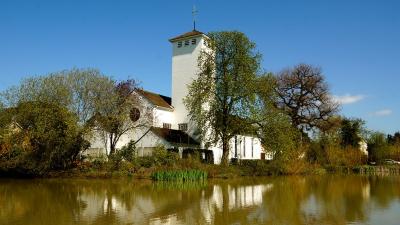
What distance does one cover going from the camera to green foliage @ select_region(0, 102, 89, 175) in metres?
32.4

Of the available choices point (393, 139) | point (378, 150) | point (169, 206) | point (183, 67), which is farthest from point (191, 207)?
point (393, 139)

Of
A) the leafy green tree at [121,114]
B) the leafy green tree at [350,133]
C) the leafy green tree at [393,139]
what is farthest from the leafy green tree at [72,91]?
the leafy green tree at [393,139]

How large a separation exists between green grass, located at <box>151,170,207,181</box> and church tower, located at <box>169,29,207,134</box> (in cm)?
1405

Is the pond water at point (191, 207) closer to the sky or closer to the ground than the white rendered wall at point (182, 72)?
closer to the ground

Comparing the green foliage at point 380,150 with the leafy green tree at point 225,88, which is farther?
the green foliage at point 380,150

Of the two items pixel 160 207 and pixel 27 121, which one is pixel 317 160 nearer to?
pixel 27 121

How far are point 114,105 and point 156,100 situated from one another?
8.23 meters

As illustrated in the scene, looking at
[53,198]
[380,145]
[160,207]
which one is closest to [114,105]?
[53,198]

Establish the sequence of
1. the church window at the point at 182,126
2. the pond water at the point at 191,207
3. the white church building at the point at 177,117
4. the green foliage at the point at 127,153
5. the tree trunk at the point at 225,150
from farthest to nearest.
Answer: the church window at the point at 182,126
the white church building at the point at 177,117
the tree trunk at the point at 225,150
the green foliage at the point at 127,153
the pond water at the point at 191,207

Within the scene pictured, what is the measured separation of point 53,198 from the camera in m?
20.8

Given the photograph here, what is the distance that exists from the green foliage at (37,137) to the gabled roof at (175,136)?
10283mm

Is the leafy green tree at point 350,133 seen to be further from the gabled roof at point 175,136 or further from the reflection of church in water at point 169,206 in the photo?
the reflection of church in water at point 169,206

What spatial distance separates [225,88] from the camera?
3875 cm

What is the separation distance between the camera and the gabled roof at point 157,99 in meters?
43.9
